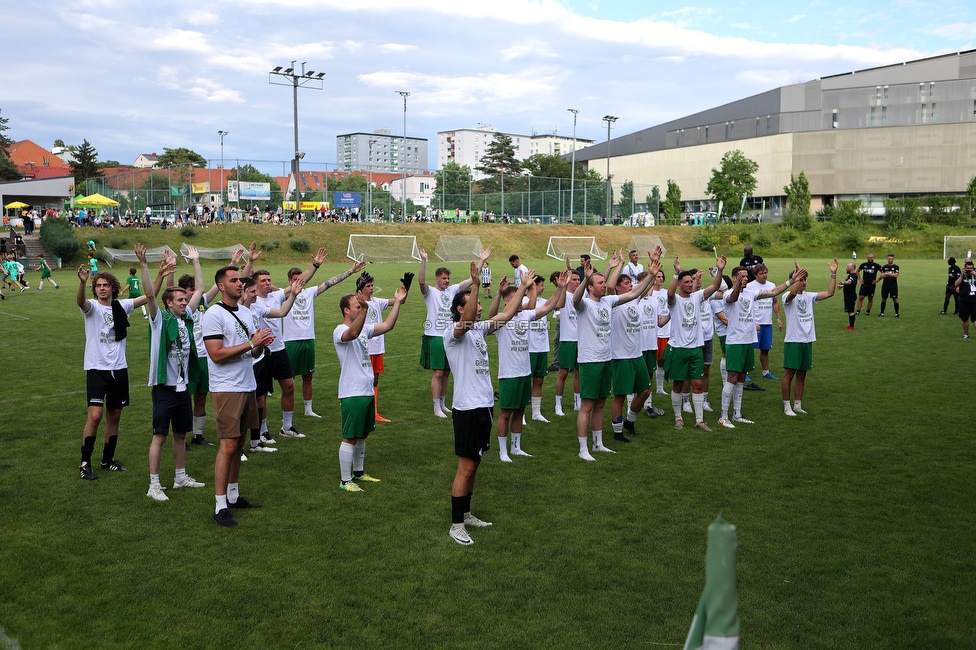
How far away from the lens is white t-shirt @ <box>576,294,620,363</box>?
350 inches

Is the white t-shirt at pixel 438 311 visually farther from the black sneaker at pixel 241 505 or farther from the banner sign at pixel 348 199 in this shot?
the banner sign at pixel 348 199

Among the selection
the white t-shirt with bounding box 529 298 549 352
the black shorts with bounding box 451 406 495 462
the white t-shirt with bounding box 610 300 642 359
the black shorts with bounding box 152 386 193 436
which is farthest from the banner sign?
the black shorts with bounding box 451 406 495 462

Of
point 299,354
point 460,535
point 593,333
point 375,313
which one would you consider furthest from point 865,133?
point 460,535

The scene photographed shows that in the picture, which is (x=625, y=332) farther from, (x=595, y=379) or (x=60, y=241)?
(x=60, y=241)

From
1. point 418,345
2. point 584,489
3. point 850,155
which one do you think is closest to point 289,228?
point 418,345

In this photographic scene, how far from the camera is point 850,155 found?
74688 millimetres

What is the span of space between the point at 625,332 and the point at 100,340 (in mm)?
5948

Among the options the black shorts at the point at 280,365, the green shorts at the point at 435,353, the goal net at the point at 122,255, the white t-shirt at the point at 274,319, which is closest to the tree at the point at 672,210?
the goal net at the point at 122,255

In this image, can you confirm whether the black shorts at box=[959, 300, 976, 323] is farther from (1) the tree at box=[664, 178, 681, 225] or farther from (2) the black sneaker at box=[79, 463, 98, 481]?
(1) the tree at box=[664, 178, 681, 225]

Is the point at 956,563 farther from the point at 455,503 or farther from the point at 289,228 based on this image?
the point at 289,228

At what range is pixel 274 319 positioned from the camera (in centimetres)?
954

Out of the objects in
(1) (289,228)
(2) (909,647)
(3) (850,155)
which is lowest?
(2) (909,647)

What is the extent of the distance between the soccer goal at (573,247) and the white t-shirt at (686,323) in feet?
143

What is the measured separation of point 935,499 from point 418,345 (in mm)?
11737
